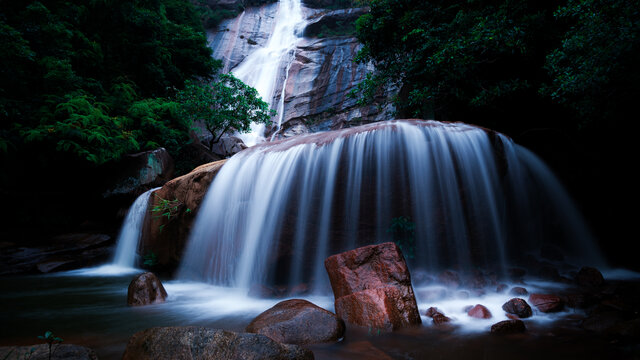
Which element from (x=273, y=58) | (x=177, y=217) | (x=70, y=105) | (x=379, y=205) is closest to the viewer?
(x=379, y=205)

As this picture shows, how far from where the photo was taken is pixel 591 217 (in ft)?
21.5

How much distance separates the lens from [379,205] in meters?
5.11

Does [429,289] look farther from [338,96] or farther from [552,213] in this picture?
[338,96]

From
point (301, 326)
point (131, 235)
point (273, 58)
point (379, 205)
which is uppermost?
point (273, 58)

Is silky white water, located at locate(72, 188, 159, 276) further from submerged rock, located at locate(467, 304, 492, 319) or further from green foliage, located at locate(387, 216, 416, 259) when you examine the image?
submerged rock, located at locate(467, 304, 492, 319)

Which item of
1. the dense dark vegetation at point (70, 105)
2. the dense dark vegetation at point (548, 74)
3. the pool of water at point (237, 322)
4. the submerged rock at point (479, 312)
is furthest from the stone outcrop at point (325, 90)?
the submerged rock at point (479, 312)

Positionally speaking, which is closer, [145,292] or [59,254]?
[145,292]

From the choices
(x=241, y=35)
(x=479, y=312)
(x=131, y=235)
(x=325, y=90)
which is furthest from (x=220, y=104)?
(x=241, y=35)

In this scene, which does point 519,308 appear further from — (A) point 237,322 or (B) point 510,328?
(A) point 237,322

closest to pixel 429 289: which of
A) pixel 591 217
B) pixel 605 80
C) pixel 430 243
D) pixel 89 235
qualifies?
pixel 430 243

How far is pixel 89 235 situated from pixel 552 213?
13147 mm

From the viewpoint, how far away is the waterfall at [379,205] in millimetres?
5070

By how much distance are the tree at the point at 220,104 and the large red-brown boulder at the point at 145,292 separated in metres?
11.2

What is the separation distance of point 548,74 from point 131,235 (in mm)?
11208
